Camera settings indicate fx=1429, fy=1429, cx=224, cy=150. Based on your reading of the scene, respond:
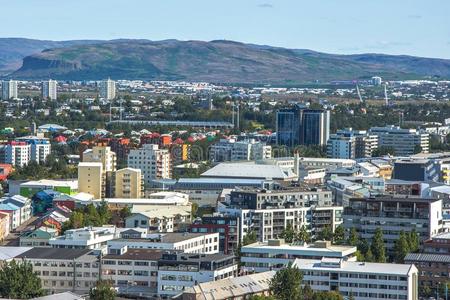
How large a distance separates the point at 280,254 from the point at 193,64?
285 ft

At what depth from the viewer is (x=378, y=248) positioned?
18.4 m

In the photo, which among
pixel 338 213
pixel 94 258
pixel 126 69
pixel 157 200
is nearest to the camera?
pixel 94 258

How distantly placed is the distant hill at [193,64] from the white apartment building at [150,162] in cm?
6342

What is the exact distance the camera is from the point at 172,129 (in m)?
42.2

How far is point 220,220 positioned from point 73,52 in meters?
88.3

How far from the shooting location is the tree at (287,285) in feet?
49.2

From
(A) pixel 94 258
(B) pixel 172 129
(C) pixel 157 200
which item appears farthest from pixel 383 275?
(B) pixel 172 129

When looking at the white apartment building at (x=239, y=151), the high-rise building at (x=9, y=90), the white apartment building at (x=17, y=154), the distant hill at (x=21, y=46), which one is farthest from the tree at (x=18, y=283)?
the distant hill at (x=21, y=46)

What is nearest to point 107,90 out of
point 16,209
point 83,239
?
point 16,209

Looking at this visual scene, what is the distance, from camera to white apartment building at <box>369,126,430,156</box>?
37.9 metres

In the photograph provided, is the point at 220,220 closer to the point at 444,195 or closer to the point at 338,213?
the point at 338,213

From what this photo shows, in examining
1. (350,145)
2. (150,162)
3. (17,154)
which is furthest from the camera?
(350,145)

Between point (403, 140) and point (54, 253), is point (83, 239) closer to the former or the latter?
point (54, 253)

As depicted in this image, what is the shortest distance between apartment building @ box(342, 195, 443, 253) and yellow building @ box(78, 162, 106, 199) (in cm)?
696
